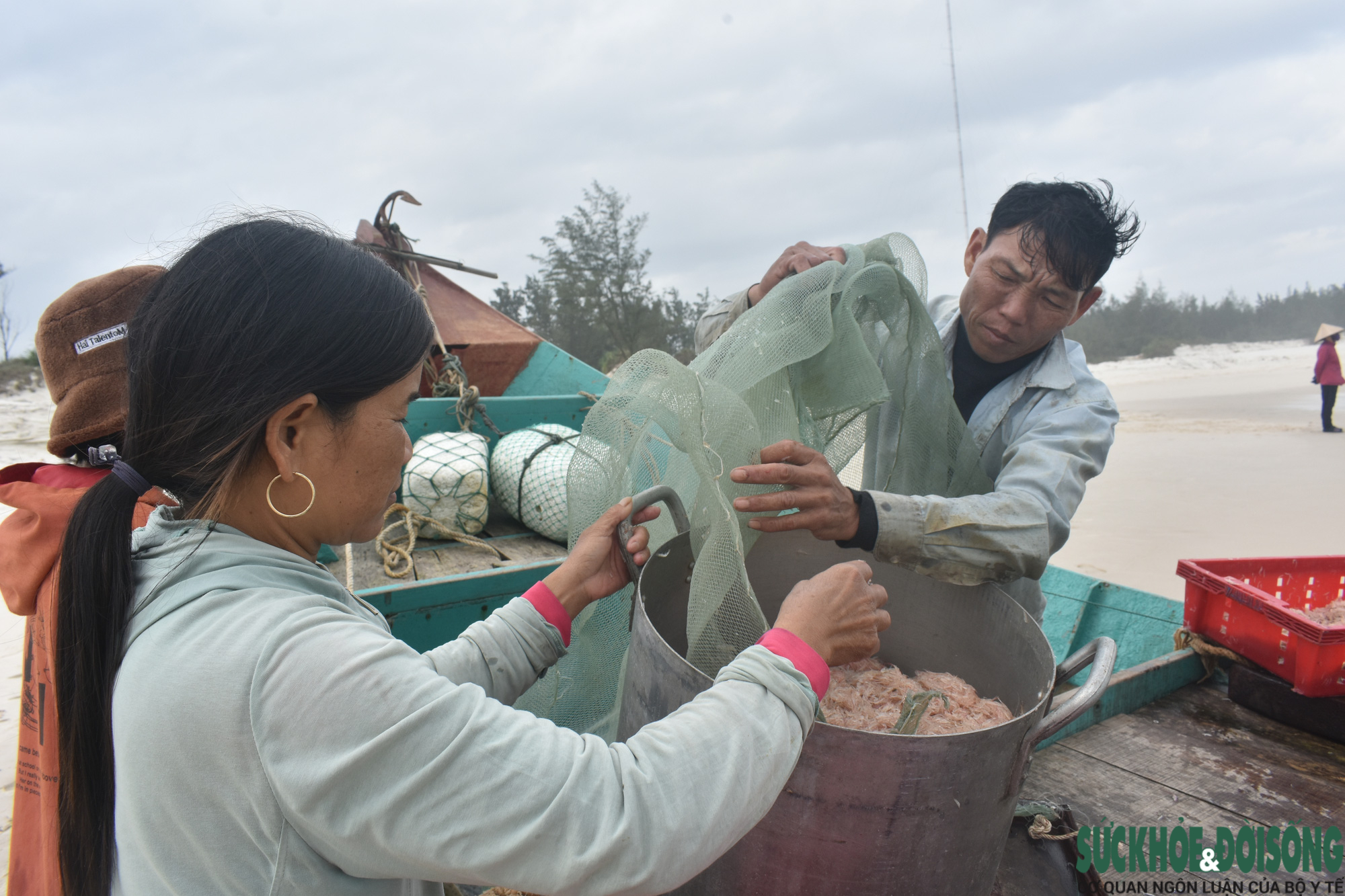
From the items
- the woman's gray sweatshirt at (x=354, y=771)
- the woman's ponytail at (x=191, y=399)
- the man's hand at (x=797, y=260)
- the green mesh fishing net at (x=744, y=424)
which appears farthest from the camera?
the man's hand at (x=797, y=260)

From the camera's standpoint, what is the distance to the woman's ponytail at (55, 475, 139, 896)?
2.57 feet

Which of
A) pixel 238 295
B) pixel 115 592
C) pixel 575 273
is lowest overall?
pixel 115 592

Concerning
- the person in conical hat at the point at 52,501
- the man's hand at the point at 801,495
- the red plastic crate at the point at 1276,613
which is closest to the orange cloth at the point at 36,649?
the person in conical hat at the point at 52,501

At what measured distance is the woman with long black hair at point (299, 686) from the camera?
27.7 inches

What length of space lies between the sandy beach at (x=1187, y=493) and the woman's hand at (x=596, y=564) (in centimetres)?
283

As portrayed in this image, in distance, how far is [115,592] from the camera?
80cm

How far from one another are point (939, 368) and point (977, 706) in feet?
2.64

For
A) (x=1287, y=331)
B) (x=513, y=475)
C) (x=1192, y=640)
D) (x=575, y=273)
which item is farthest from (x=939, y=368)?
(x=1287, y=331)

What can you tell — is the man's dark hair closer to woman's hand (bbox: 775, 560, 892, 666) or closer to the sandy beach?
woman's hand (bbox: 775, 560, 892, 666)

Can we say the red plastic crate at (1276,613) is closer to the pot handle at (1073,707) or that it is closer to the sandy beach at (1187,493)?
the pot handle at (1073,707)

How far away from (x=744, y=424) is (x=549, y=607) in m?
0.52

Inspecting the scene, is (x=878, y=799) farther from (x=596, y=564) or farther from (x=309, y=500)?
(x=309, y=500)

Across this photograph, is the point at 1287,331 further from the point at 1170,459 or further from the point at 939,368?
the point at 939,368

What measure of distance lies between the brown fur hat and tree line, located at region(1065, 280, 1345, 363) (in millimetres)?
40046
